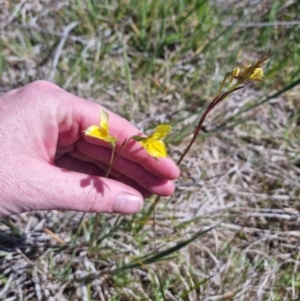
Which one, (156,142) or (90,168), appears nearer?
(156,142)

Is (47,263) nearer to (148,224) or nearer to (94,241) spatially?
(94,241)

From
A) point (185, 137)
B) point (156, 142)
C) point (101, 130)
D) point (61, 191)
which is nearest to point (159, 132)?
point (156, 142)

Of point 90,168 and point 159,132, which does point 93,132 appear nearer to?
point 159,132

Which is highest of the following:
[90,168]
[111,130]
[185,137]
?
[185,137]

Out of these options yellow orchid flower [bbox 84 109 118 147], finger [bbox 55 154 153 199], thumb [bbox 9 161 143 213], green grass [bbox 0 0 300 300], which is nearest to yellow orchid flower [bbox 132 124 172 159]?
yellow orchid flower [bbox 84 109 118 147]

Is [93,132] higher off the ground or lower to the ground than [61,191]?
higher

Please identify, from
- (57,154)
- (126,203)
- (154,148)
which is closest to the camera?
(154,148)

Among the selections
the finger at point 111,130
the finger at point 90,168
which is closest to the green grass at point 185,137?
the finger at point 90,168
